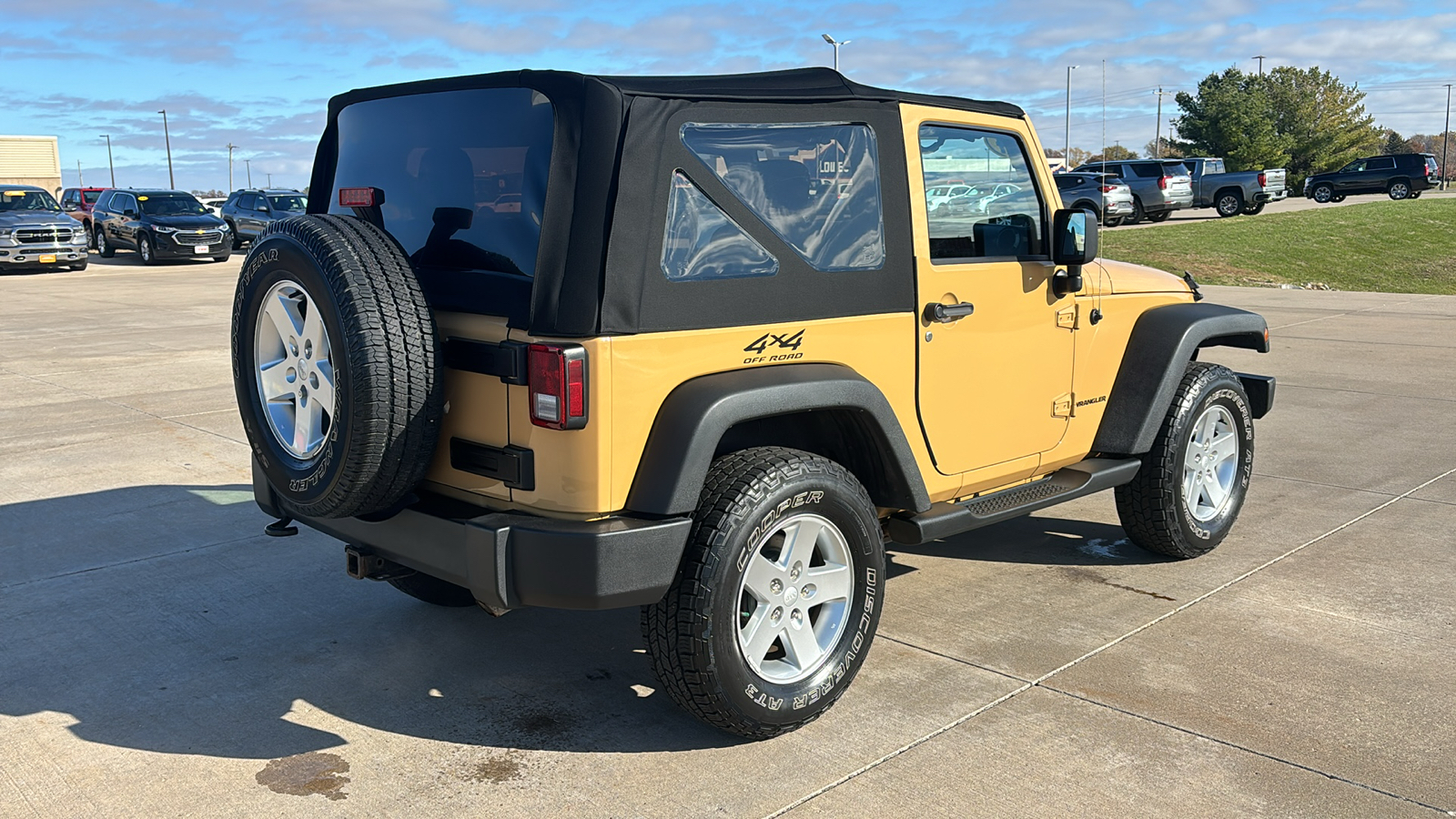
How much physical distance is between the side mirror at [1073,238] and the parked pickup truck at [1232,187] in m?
31.5

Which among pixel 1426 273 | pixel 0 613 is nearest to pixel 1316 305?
pixel 1426 273

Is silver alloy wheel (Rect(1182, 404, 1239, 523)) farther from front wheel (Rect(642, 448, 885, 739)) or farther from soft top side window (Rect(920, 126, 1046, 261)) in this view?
front wheel (Rect(642, 448, 885, 739))

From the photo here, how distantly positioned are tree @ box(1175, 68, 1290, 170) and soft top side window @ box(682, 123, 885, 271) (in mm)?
56126

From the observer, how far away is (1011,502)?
4.63 meters

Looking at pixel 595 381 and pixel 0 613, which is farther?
pixel 0 613

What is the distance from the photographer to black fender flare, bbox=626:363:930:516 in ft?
11.0

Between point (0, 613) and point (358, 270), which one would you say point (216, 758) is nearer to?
point (358, 270)

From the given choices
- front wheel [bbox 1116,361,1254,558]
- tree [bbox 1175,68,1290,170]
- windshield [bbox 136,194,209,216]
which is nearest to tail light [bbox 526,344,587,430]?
front wheel [bbox 1116,361,1254,558]

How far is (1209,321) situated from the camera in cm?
532

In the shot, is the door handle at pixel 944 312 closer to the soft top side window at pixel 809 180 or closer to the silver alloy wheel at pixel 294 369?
the soft top side window at pixel 809 180

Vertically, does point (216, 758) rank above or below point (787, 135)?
below

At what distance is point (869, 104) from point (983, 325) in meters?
0.92

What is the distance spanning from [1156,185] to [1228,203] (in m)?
3.57

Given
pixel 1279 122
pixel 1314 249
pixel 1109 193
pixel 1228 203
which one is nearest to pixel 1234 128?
pixel 1279 122
